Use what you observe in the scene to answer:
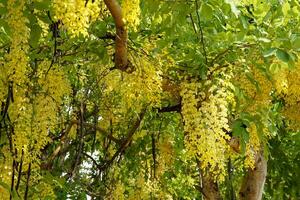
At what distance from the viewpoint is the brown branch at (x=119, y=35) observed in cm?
269

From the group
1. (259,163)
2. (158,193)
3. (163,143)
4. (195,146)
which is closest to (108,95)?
(163,143)

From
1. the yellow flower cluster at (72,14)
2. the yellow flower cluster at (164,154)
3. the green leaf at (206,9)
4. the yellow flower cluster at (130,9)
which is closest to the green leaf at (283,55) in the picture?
the green leaf at (206,9)

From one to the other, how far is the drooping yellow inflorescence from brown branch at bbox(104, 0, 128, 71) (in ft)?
1.51

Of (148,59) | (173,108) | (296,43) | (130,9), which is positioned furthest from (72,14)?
(173,108)

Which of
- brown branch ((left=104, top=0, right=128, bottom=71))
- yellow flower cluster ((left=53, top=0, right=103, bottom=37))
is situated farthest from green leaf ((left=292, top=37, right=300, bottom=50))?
yellow flower cluster ((left=53, top=0, right=103, bottom=37))

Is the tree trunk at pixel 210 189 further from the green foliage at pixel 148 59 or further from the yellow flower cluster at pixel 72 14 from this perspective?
the yellow flower cluster at pixel 72 14

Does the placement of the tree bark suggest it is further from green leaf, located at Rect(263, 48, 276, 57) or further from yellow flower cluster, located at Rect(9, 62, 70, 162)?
green leaf, located at Rect(263, 48, 276, 57)

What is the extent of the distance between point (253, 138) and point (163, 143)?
5.05 ft

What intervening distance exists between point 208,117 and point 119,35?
0.77 metres

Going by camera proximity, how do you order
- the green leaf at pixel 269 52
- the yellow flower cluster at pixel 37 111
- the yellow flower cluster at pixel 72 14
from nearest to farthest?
the yellow flower cluster at pixel 72 14, the green leaf at pixel 269 52, the yellow flower cluster at pixel 37 111

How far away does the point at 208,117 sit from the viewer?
11.1 feet

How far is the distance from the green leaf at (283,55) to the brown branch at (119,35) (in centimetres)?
76

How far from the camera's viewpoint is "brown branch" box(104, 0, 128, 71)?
2691mm

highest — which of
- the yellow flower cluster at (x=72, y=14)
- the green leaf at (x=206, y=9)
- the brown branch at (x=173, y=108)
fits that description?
the brown branch at (x=173, y=108)
